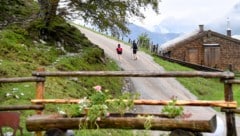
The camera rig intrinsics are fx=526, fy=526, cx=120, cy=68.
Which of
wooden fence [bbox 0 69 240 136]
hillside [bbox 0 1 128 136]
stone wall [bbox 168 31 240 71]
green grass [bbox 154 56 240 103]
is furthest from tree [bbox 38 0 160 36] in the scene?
stone wall [bbox 168 31 240 71]

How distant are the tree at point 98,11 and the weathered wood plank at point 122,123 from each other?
43.5 feet

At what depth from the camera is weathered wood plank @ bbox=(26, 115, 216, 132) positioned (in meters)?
7.21

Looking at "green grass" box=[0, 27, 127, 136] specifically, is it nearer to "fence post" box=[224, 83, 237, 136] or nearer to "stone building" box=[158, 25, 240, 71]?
"fence post" box=[224, 83, 237, 136]

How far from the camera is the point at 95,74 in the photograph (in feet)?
28.5

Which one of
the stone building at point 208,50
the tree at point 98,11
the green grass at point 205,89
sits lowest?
the green grass at point 205,89

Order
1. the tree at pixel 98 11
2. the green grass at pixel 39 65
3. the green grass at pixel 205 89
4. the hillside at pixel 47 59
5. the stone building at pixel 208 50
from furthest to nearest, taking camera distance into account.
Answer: the stone building at pixel 208 50 → the green grass at pixel 205 89 → the tree at pixel 98 11 → the hillside at pixel 47 59 → the green grass at pixel 39 65

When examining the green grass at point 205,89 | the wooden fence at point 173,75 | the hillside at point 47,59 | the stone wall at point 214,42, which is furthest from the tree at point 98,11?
the stone wall at point 214,42

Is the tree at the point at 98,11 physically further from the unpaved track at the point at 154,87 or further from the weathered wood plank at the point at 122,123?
the weathered wood plank at the point at 122,123

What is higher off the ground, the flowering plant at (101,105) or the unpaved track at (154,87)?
the flowering plant at (101,105)

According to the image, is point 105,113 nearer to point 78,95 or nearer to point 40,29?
point 78,95

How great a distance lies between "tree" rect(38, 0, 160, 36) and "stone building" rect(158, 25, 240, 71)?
19.1 meters

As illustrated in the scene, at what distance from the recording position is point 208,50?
43.0m

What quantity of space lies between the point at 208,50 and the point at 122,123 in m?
36.2

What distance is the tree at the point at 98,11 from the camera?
70.8 feet
